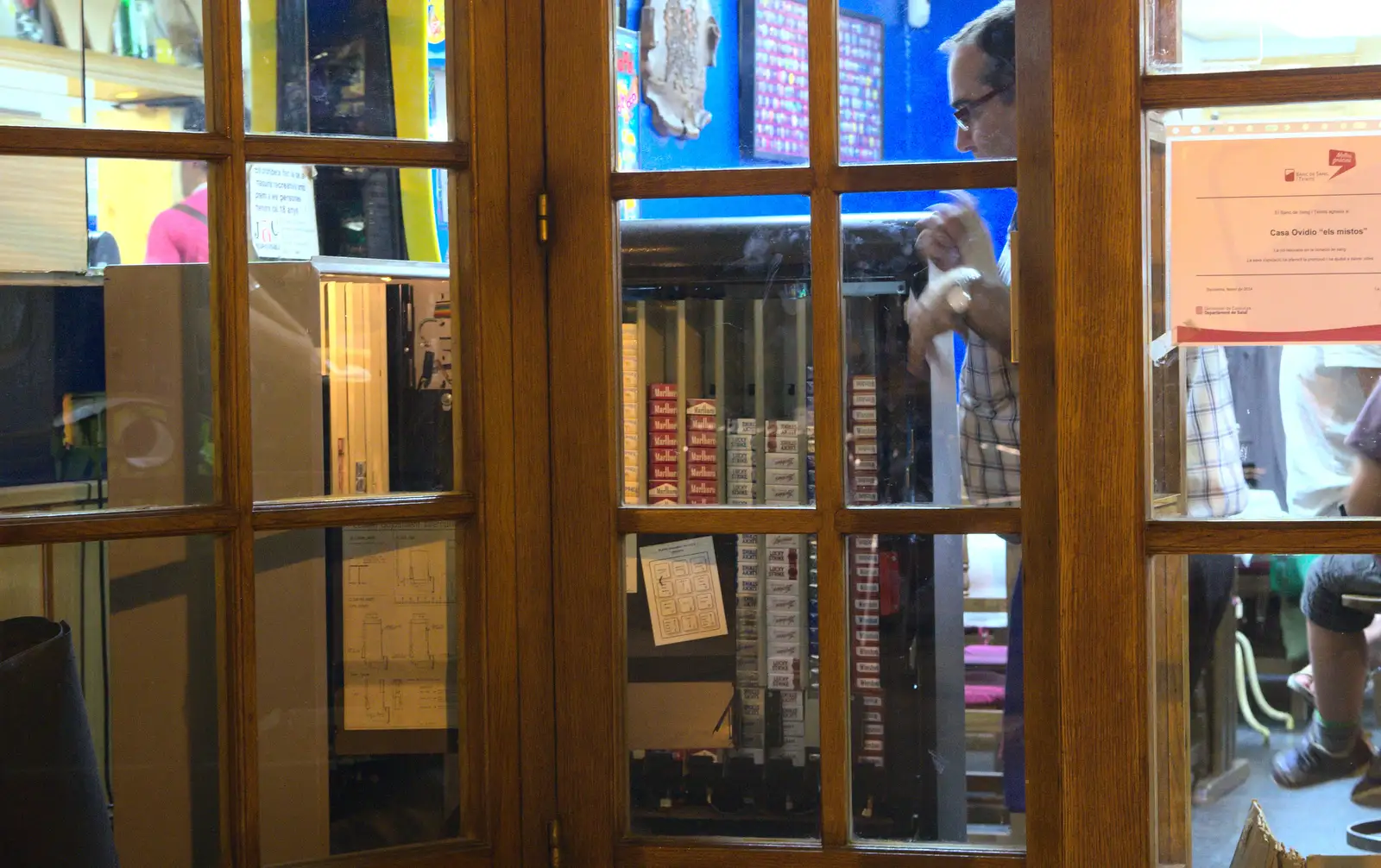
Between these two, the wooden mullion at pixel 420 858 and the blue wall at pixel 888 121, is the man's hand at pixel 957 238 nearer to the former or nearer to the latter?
the blue wall at pixel 888 121

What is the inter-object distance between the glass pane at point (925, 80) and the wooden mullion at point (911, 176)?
16mm

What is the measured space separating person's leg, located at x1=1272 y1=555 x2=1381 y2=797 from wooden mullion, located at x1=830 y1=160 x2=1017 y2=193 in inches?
23.6

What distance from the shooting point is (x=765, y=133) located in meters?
1.65

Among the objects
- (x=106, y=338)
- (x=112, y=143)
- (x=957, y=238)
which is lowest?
(x=106, y=338)

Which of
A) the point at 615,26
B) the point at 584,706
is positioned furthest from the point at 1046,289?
the point at 584,706

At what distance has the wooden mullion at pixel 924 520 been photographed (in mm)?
1608

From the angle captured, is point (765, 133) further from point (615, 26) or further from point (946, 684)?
point (946, 684)

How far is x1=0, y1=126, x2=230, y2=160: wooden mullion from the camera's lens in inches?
59.4

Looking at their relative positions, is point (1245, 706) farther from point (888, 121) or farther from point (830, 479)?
point (888, 121)

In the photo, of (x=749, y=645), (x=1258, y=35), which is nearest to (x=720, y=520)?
(x=749, y=645)

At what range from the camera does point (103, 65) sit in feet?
5.19

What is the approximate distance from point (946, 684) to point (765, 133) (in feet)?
2.45

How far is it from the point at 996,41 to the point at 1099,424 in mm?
544

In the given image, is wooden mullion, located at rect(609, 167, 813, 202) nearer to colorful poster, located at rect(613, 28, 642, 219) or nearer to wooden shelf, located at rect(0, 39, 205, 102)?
colorful poster, located at rect(613, 28, 642, 219)
